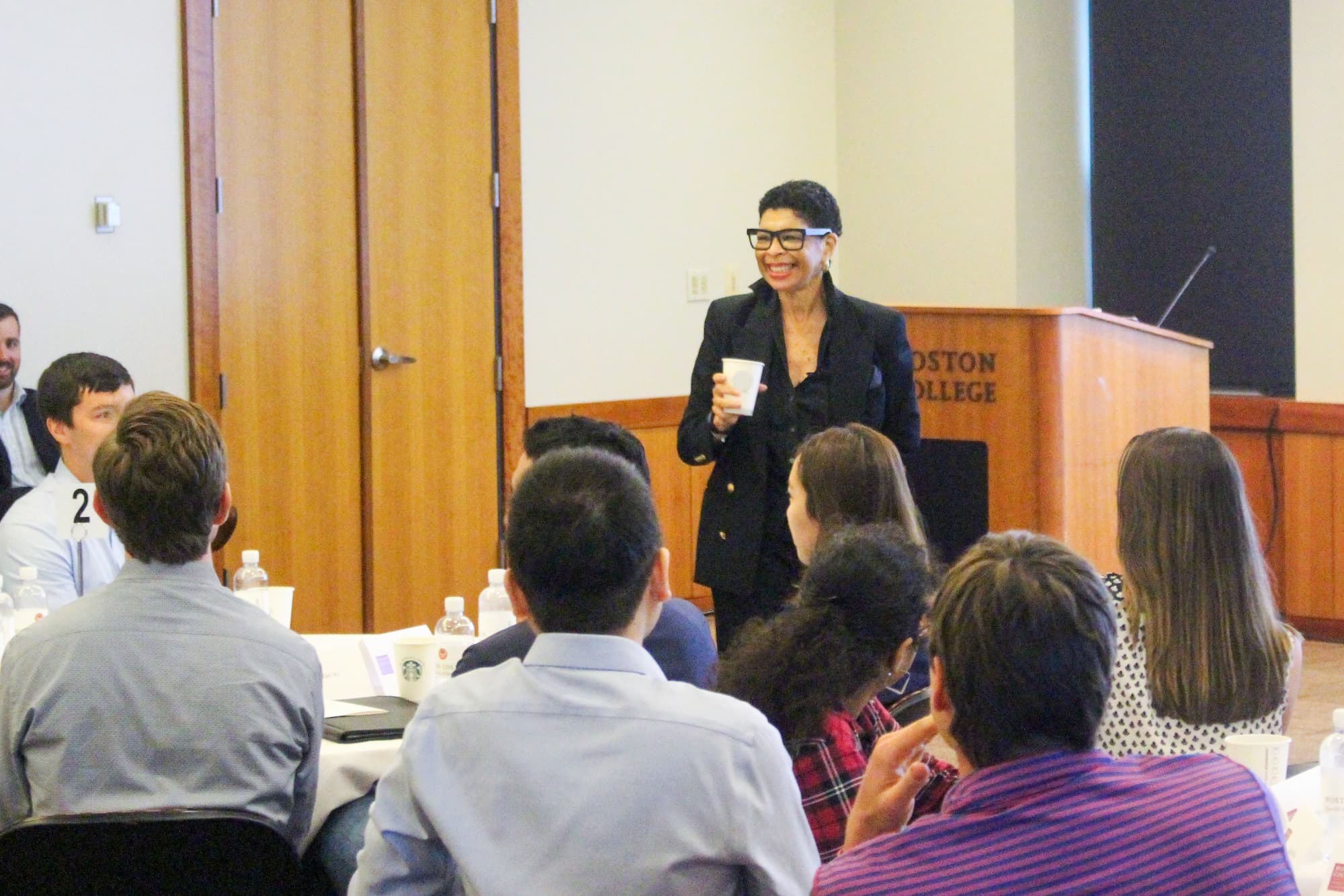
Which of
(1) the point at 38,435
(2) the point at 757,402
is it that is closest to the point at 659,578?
(2) the point at 757,402

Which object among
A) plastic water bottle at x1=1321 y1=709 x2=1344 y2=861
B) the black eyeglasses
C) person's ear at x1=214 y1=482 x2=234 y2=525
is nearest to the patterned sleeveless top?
plastic water bottle at x1=1321 y1=709 x2=1344 y2=861

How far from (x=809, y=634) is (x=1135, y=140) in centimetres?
559

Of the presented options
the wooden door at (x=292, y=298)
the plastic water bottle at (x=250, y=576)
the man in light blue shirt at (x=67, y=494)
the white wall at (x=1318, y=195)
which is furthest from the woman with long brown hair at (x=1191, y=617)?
the white wall at (x=1318, y=195)

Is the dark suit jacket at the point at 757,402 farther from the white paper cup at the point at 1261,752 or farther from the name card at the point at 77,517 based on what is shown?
the white paper cup at the point at 1261,752

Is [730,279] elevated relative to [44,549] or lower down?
elevated

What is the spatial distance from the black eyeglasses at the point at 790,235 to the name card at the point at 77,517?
1637mm

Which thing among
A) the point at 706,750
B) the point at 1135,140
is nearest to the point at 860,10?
the point at 1135,140

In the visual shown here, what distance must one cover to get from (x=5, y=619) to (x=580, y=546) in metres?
→ 1.70

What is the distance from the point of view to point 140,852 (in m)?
1.85

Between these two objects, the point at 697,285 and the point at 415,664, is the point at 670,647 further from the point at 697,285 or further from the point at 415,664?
the point at 697,285

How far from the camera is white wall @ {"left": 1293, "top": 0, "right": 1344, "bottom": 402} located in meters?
6.29

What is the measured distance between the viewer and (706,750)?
5.00 feet

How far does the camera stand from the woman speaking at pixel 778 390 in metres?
3.75

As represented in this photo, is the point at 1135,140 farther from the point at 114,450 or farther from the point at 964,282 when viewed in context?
the point at 114,450
